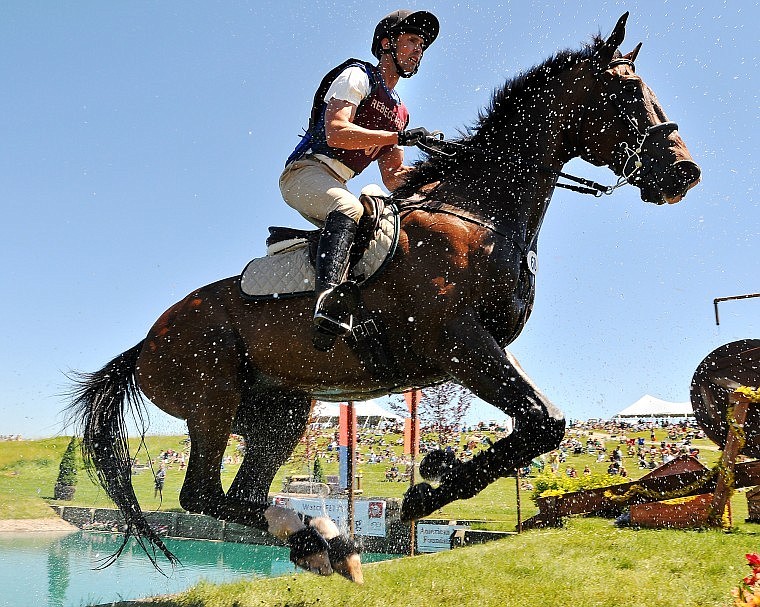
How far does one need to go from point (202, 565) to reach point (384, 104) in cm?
1367

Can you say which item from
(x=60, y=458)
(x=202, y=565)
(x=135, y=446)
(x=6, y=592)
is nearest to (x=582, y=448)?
(x=202, y=565)

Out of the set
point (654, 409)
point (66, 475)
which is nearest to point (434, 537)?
point (66, 475)

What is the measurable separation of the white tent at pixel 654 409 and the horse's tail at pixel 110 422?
2526cm

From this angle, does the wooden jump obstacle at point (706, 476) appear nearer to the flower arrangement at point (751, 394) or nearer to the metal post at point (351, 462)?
the flower arrangement at point (751, 394)

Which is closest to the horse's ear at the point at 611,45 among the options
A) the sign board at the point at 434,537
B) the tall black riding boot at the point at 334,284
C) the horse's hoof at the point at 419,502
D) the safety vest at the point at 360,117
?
the safety vest at the point at 360,117

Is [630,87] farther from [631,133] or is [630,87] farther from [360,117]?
[360,117]

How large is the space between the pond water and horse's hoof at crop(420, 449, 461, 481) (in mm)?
2999

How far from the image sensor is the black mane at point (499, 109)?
4043mm

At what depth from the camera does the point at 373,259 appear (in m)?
3.69

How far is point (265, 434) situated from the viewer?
485 cm

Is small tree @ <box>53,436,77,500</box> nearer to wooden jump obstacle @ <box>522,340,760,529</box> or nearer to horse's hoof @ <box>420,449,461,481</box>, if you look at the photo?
wooden jump obstacle @ <box>522,340,760,529</box>

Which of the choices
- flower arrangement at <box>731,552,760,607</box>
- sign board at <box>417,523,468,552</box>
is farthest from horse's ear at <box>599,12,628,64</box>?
sign board at <box>417,523,468,552</box>

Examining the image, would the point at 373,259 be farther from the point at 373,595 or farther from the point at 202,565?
the point at 202,565

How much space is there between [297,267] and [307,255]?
104 mm
